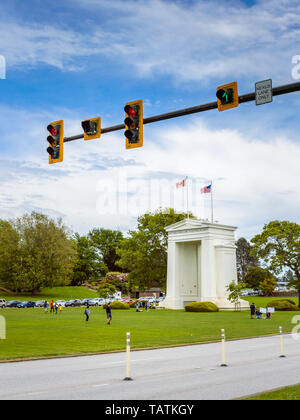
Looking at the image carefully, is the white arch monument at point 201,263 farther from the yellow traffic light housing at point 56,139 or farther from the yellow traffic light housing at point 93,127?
the yellow traffic light housing at point 93,127

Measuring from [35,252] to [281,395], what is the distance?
85330 mm

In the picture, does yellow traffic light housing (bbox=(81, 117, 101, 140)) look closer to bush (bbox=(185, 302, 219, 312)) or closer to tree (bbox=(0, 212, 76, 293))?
bush (bbox=(185, 302, 219, 312))

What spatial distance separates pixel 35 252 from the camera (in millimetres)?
91188

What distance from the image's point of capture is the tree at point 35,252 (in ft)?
293

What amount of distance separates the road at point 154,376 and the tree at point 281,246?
144 feet

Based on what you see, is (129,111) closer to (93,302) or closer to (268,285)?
(93,302)

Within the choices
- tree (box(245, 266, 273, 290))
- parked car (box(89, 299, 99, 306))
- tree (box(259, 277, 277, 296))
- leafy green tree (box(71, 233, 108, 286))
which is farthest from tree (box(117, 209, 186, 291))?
tree (box(245, 266, 273, 290))

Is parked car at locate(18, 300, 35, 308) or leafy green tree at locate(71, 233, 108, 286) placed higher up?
leafy green tree at locate(71, 233, 108, 286)

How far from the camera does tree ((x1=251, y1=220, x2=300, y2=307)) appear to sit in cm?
6125

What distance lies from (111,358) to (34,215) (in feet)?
260

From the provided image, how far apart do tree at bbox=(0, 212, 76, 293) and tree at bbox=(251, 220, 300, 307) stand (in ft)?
137
